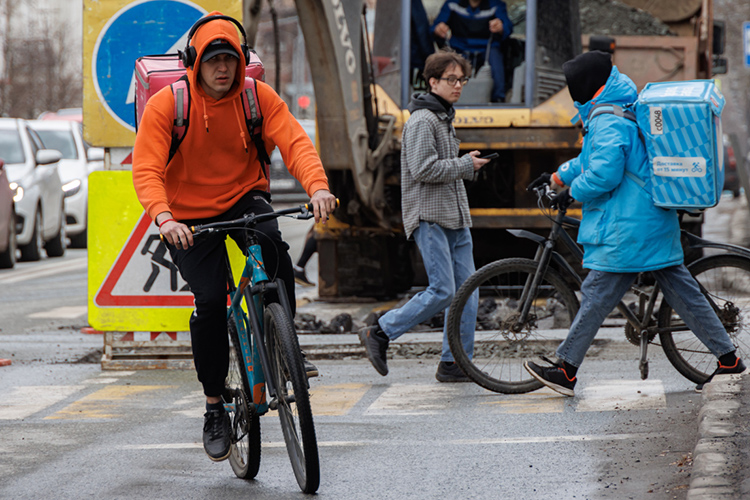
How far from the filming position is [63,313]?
36.7 ft

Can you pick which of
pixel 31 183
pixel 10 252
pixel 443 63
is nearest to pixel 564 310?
pixel 443 63

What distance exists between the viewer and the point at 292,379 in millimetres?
4223

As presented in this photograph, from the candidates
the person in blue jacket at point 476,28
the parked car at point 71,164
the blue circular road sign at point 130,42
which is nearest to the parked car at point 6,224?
the parked car at point 71,164

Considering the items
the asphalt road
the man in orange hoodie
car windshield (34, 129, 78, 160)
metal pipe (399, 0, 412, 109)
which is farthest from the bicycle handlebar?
car windshield (34, 129, 78, 160)

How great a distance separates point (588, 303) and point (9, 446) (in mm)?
2875

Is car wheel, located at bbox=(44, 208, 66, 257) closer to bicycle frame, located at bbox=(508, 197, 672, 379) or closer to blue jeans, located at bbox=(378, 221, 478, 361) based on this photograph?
blue jeans, located at bbox=(378, 221, 478, 361)

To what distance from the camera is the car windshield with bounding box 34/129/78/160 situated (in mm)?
19016

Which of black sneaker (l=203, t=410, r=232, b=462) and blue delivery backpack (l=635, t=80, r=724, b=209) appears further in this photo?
blue delivery backpack (l=635, t=80, r=724, b=209)

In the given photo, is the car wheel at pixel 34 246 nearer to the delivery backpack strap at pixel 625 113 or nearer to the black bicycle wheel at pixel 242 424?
the delivery backpack strap at pixel 625 113

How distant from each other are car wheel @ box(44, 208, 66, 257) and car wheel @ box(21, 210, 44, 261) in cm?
74

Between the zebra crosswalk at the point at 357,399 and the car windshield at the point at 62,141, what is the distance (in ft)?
41.2

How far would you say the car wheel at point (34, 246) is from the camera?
16516 mm

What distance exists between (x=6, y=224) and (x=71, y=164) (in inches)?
158

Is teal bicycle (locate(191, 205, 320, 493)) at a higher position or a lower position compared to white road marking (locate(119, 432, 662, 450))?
higher
